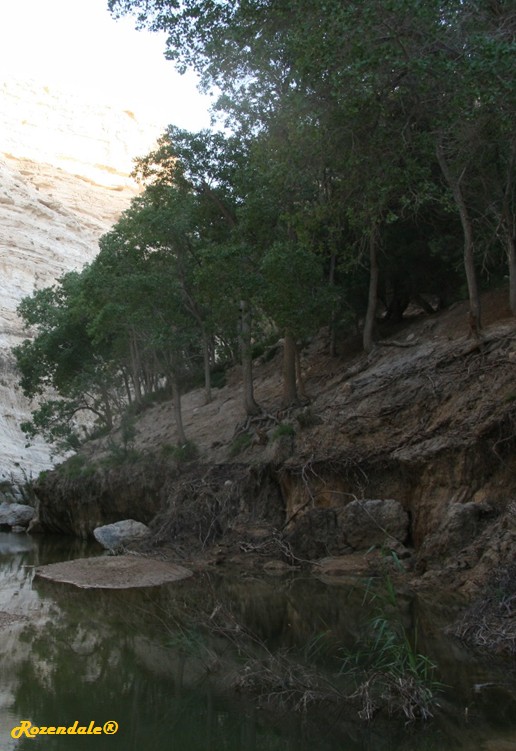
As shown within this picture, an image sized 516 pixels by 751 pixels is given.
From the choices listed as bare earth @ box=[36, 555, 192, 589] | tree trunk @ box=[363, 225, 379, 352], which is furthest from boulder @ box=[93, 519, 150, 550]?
tree trunk @ box=[363, 225, 379, 352]

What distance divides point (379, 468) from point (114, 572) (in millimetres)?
6068

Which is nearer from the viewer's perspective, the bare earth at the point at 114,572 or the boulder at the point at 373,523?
the bare earth at the point at 114,572

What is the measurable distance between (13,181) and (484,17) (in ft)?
231

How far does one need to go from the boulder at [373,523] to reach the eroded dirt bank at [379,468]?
0.04m

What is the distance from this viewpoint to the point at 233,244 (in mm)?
21594

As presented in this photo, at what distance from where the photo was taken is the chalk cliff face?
52312 mm

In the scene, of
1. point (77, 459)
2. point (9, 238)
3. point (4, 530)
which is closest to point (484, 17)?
point (77, 459)

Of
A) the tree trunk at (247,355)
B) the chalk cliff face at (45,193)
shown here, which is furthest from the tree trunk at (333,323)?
the chalk cliff face at (45,193)

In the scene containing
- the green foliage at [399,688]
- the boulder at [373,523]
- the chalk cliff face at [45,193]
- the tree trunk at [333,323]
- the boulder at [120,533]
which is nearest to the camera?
the green foliage at [399,688]

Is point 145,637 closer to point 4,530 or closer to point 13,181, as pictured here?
point 4,530

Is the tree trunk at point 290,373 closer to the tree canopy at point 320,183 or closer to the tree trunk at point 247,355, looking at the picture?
the tree canopy at point 320,183

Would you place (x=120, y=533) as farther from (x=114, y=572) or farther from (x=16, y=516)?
(x=16, y=516)

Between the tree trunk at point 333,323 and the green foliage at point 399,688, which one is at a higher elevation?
the tree trunk at point 333,323

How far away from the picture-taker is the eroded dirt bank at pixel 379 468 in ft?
45.2
